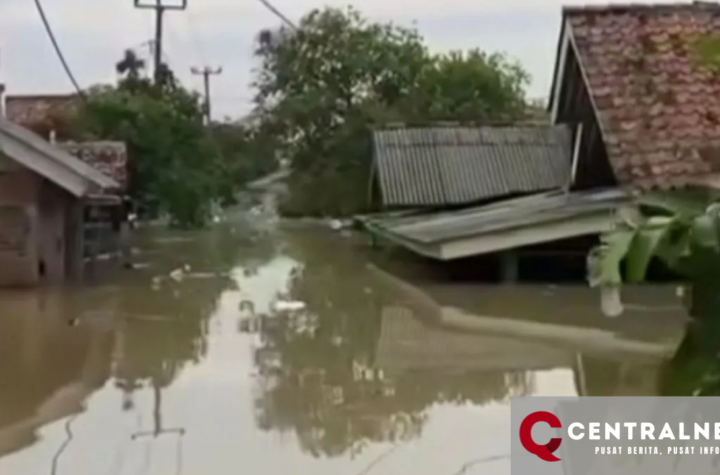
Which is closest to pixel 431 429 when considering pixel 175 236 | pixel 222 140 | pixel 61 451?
pixel 61 451

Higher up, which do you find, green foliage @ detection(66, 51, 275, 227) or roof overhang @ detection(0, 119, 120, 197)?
green foliage @ detection(66, 51, 275, 227)

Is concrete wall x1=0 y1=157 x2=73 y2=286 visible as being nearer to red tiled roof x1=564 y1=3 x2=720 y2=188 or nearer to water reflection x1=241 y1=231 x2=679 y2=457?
water reflection x1=241 y1=231 x2=679 y2=457

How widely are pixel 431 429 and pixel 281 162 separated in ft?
104

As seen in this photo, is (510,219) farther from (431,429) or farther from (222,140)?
(222,140)

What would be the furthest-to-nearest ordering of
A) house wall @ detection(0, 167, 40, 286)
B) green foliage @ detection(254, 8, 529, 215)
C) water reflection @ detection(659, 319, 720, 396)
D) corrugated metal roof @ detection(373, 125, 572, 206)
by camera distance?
green foliage @ detection(254, 8, 529, 215) → corrugated metal roof @ detection(373, 125, 572, 206) → house wall @ detection(0, 167, 40, 286) → water reflection @ detection(659, 319, 720, 396)

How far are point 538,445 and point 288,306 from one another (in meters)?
8.45

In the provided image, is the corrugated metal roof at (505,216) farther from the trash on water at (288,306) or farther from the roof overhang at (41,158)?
the roof overhang at (41,158)

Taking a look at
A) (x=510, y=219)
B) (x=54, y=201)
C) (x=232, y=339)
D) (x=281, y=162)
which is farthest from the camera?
(x=281, y=162)

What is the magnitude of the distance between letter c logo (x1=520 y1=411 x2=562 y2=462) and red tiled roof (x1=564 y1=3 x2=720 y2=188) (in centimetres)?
696

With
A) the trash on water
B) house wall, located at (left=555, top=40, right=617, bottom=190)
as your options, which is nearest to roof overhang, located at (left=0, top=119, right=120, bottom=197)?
the trash on water

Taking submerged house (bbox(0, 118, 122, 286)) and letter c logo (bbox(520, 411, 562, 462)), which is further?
submerged house (bbox(0, 118, 122, 286))

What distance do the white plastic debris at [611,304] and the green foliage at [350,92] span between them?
61.9ft

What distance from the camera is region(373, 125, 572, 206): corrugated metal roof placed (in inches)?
771

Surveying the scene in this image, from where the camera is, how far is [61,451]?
23.1ft
